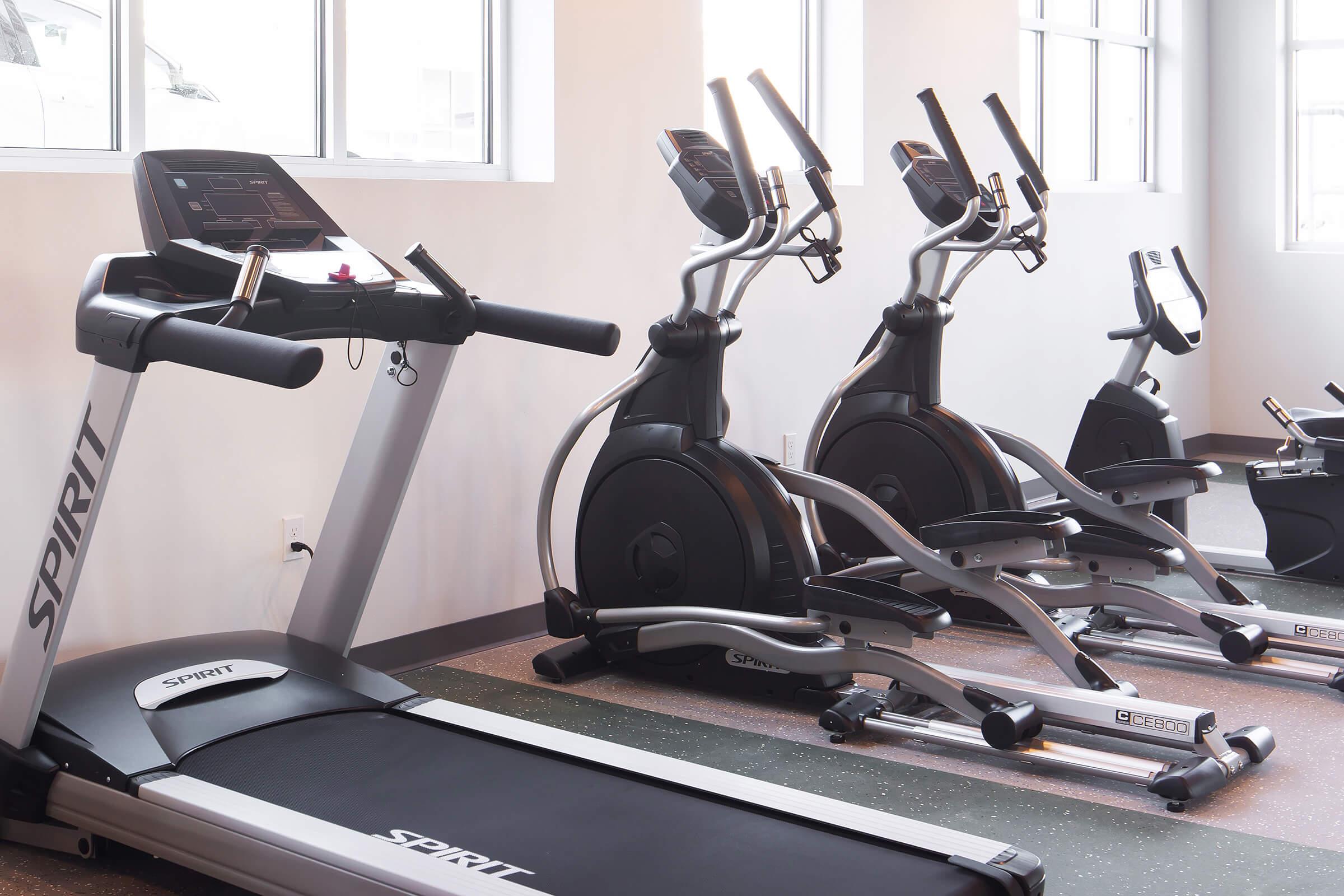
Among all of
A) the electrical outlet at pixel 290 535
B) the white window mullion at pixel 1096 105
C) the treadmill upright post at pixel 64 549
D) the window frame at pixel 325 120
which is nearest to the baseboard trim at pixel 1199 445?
the white window mullion at pixel 1096 105

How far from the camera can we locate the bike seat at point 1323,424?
462 centimetres

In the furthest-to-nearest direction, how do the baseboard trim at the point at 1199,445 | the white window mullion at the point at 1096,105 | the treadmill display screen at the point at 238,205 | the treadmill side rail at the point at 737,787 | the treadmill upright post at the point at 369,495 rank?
the baseboard trim at the point at 1199,445, the white window mullion at the point at 1096,105, the treadmill upright post at the point at 369,495, the treadmill display screen at the point at 238,205, the treadmill side rail at the point at 737,787

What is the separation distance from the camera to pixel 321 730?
2.64 metres

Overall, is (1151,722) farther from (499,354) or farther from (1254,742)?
(499,354)

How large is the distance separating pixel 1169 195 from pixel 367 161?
17.4 feet

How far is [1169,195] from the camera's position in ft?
24.8

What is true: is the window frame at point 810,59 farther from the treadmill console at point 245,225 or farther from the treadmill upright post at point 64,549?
the treadmill upright post at point 64,549

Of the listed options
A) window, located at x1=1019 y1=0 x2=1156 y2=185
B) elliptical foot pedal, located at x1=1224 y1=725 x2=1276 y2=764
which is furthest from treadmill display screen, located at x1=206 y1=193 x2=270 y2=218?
window, located at x1=1019 y1=0 x2=1156 y2=185

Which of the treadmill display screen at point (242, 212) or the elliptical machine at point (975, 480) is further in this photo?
the elliptical machine at point (975, 480)

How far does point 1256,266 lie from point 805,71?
3.88 meters

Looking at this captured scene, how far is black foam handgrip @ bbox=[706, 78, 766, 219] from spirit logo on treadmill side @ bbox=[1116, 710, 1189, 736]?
1.45m

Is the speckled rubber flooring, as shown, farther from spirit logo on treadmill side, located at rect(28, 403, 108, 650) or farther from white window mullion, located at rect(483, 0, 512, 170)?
white window mullion, located at rect(483, 0, 512, 170)

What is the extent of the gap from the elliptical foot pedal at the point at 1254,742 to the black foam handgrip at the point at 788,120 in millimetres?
1717

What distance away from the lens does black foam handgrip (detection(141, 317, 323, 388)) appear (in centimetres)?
196
